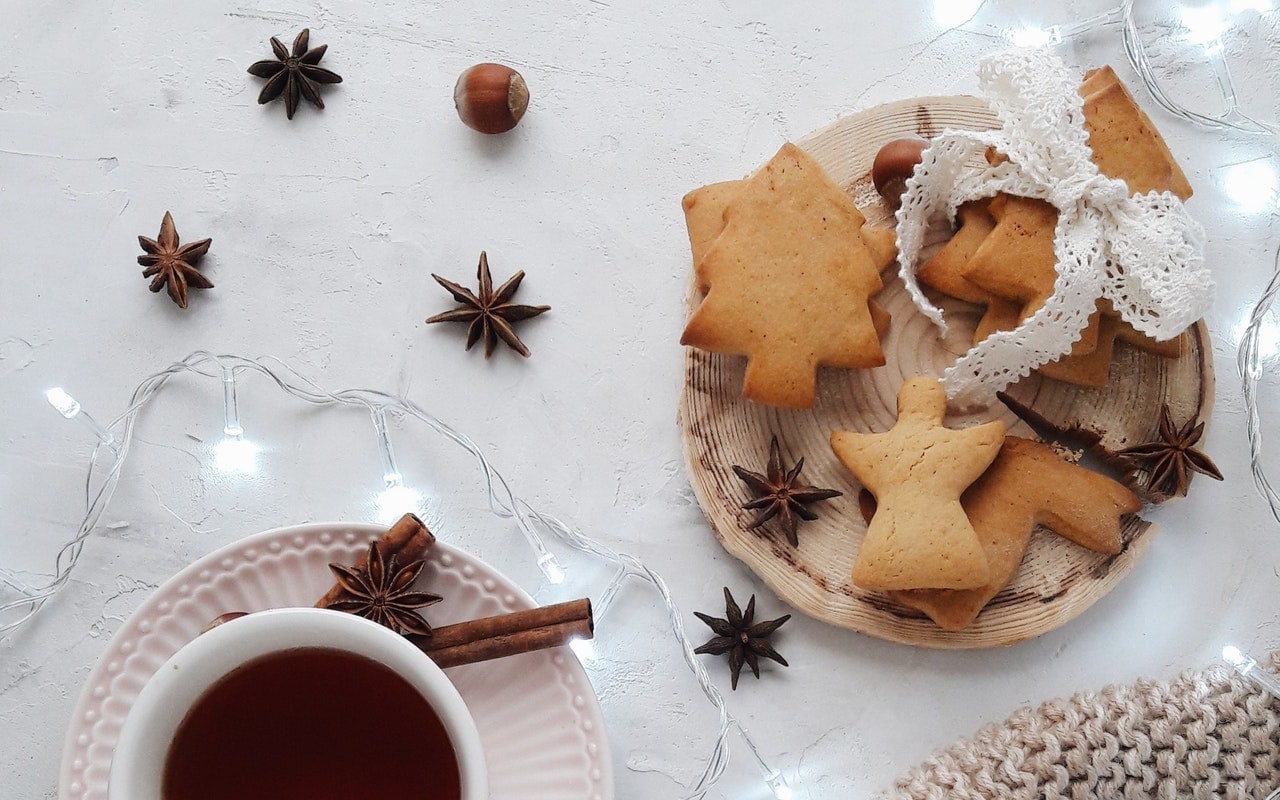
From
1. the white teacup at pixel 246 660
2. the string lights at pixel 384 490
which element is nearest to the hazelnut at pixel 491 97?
the string lights at pixel 384 490

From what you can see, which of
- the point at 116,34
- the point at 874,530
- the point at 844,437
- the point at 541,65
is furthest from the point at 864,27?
the point at 116,34

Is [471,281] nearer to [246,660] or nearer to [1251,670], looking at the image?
[246,660]

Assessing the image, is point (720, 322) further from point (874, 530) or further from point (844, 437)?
point (874, 530)

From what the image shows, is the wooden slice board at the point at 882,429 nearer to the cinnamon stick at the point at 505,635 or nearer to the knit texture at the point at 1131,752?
the knit texture at the point at 1131,752

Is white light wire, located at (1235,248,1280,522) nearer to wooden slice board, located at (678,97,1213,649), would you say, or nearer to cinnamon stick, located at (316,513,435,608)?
wooden slice board, located at (678,97,1213,649)

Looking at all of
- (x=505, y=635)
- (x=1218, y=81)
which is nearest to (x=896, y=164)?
(x=1218, y=81)

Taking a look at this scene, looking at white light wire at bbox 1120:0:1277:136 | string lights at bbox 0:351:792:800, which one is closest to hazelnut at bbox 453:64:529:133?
string lights at bbox 0:351:792:800
